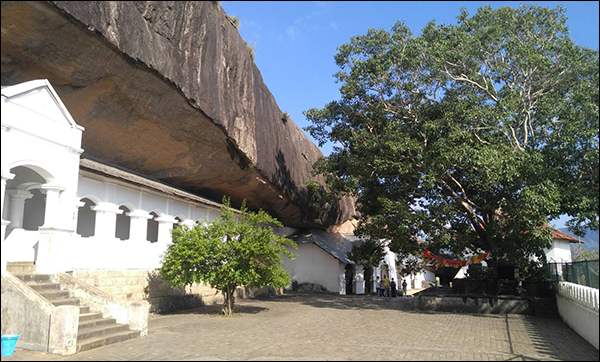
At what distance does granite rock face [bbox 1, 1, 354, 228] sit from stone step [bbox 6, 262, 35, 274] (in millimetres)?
4128

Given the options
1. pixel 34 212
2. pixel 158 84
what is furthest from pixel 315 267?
pixel 158 84

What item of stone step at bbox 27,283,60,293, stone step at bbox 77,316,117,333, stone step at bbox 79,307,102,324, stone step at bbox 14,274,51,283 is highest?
stone step at bbox 14,274,51,283

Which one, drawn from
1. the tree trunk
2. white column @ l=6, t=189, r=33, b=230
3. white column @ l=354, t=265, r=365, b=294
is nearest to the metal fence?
the tree trunk

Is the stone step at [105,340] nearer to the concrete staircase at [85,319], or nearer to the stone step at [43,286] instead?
the concrete staircase at [85,319]

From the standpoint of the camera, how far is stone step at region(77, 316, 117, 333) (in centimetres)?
976

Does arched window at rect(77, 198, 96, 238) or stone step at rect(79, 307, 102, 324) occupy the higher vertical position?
arched window at rect(77, 198, 96, 238)

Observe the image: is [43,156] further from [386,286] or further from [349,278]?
[349,278]

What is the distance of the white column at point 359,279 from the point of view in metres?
30.7

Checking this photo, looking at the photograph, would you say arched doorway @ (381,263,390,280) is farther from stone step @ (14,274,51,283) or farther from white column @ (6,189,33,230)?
stone step @ (14,274,51,283)

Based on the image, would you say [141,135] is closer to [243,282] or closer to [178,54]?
[178,54]

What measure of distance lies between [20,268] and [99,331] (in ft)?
8.12

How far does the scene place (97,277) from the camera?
13602 mm

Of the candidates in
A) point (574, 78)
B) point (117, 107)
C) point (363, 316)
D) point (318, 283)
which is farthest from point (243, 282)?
point (318, 283)

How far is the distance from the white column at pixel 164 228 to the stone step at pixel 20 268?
6650 mm
